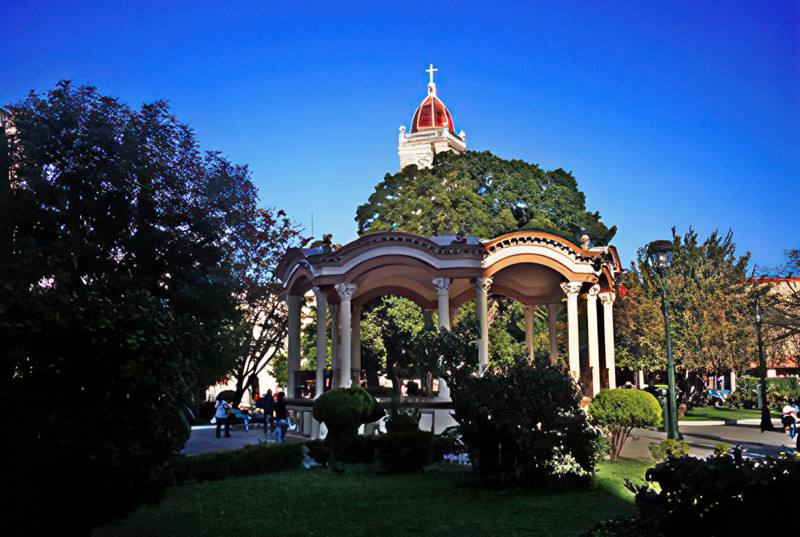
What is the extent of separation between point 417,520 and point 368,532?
3.78ft

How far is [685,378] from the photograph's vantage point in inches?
1859

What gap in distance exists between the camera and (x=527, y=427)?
14984 millimetres

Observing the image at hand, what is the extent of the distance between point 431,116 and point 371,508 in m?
64.7

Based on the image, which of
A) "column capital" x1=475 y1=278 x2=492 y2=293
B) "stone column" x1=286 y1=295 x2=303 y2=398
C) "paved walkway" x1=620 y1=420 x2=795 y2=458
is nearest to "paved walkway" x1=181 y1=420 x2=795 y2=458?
"paved walkway" x1=620 y1=420 x2=795 y2=458

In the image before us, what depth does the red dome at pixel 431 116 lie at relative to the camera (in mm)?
74688

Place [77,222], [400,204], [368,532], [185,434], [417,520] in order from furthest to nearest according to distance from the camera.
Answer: [400,204], [77,222], [417,520], [368,532], [185,434]

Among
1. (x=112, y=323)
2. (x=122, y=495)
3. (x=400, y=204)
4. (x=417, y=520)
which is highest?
(x=400, y=204)

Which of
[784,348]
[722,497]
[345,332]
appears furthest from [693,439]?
[784,348]

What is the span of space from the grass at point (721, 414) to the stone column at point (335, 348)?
1885cm

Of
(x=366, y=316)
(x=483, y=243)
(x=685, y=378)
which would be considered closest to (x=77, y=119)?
(x=483, y=243)

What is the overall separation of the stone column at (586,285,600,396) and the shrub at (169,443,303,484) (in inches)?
456

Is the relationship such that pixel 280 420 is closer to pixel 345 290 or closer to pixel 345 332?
pixel 345 332

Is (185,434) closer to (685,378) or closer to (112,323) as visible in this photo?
(112,323)

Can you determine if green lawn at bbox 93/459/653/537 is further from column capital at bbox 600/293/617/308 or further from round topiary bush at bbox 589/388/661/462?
column capital at bbox 600/293/617/308
